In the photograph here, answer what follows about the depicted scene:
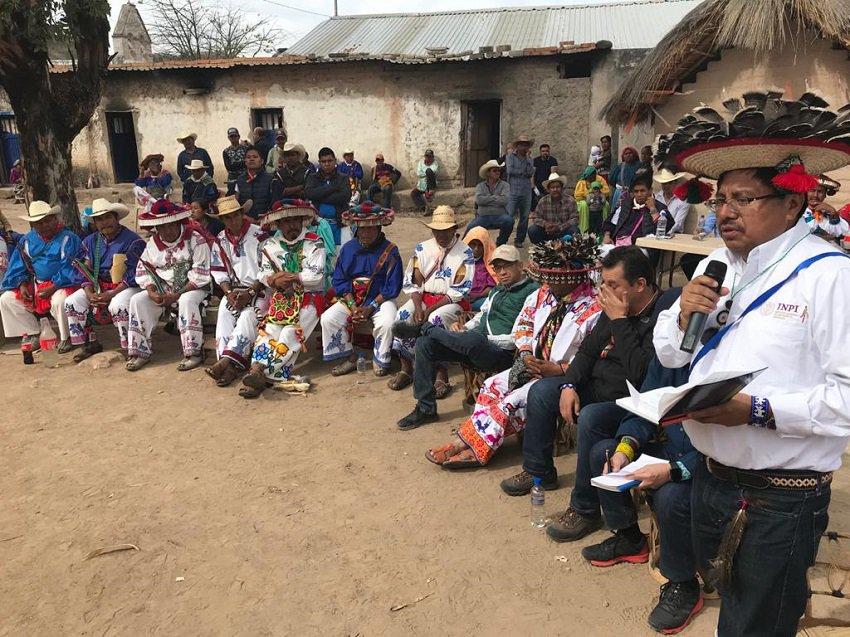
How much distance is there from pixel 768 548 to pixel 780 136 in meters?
1.25

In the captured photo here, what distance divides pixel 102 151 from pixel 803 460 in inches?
750

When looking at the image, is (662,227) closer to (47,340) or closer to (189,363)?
(189,363)

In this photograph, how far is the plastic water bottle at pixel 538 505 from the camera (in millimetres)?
3670

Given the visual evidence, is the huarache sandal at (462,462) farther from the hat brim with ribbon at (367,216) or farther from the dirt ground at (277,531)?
the hat brim with ribbon at (367,216)

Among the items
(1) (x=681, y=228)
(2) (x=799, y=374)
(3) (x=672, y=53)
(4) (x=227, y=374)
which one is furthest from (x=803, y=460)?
(3) (x=672, y=53)

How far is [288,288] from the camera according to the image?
239 inches

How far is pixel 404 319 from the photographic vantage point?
584cm

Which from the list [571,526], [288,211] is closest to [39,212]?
[288,211]

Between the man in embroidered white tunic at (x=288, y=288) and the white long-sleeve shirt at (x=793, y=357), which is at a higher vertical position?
the white long-sleeve shirt at (x=793, y=357)

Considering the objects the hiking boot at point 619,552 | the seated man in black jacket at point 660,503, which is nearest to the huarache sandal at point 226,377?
the seated man in black jacket at point 660,503

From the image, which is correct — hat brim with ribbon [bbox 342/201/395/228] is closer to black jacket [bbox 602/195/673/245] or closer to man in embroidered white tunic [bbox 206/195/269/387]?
man in embroidered white tunic [bbox 206/195/269/387]

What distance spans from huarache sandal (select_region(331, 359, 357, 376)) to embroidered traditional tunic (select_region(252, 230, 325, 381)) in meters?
0.39

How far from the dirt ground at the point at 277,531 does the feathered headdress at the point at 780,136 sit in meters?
1.82

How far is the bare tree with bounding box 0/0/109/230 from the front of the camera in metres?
7.32
